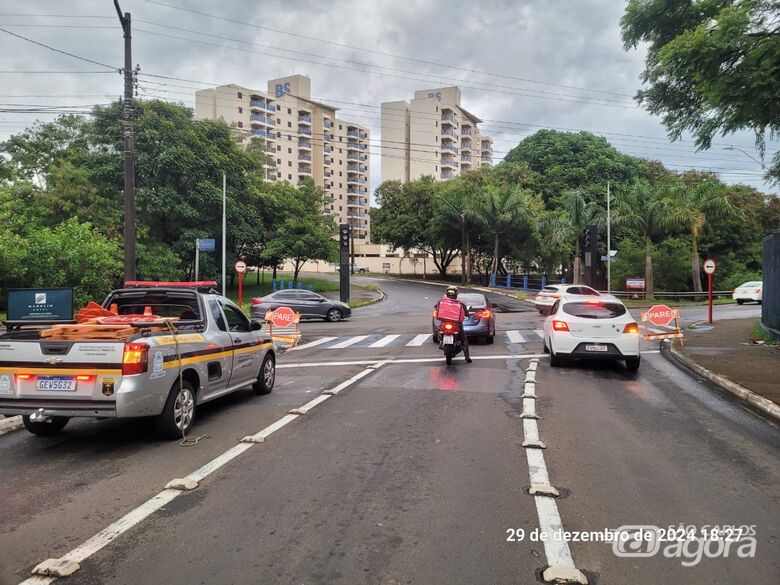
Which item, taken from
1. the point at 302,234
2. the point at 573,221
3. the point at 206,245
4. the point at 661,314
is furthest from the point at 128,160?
the point at 573,221

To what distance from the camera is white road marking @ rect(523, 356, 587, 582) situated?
3714mm

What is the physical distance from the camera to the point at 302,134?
100875mm

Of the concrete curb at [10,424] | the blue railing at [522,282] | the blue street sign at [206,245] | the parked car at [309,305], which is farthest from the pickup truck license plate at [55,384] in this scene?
the blue railing at [522,282]

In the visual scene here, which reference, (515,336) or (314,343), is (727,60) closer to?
(515,336)

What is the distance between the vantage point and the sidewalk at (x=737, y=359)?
9703mm

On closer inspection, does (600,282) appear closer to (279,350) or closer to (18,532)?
(279,350)

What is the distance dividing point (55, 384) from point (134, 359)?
35.3 inches

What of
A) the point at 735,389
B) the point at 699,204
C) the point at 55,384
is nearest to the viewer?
the point at 55,384

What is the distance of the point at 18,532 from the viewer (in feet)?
13.6

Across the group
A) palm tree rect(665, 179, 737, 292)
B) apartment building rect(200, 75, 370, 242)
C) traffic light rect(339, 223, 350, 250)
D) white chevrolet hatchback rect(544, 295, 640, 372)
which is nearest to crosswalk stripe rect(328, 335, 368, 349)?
white chevrolet hatchback rect(544, 295, 640, 372)

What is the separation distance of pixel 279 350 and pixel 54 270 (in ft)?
45.4

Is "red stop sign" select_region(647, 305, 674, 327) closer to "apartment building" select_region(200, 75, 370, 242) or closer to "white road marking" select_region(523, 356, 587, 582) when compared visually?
"white road marking" select_region(523, 356, 587, 582)

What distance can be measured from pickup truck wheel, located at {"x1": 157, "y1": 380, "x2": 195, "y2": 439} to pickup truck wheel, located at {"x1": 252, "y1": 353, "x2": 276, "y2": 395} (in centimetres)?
230

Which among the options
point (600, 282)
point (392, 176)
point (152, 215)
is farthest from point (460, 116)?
point (152, 215)
